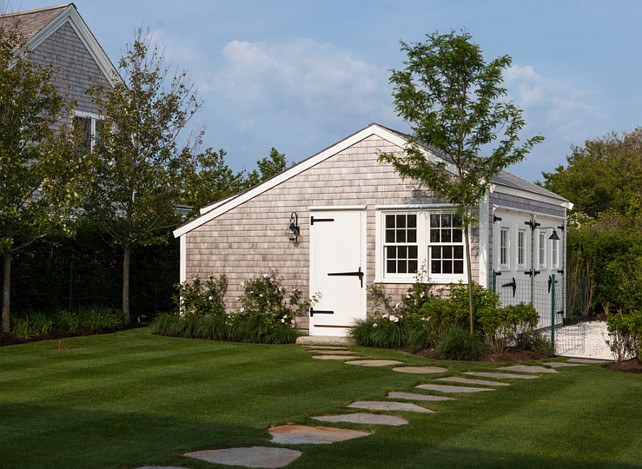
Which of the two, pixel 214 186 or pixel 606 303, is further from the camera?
pixel 214 186

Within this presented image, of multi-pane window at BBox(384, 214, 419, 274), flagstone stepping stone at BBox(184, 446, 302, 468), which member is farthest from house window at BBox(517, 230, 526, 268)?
flagstone stepping stone at BBox(184, 446, 302, 468)

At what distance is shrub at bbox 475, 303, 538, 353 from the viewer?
38.4 feet

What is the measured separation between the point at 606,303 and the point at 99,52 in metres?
15.1

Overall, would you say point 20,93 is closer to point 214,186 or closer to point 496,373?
point 496,373

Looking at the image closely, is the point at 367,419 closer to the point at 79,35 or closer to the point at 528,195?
the point at 528,195

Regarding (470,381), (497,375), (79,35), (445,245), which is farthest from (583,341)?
(79,35)

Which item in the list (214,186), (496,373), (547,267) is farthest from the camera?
(214,186)

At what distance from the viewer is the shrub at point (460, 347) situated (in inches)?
452

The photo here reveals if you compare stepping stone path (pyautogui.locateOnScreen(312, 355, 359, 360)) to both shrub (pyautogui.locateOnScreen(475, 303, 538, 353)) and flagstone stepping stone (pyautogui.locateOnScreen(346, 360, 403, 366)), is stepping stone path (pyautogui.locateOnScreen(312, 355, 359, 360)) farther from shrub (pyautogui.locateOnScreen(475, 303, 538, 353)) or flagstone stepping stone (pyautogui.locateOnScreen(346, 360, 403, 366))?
shrub (pyautogui.locateOnScreen(475, 303, 538, 353))

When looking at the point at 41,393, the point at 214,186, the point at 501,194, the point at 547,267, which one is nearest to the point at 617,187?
the point at 214,186

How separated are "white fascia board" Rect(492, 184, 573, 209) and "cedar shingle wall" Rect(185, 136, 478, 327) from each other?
50.5 inches

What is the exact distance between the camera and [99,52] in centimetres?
2036

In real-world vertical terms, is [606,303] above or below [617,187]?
below

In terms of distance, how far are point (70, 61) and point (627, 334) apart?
602 inches
